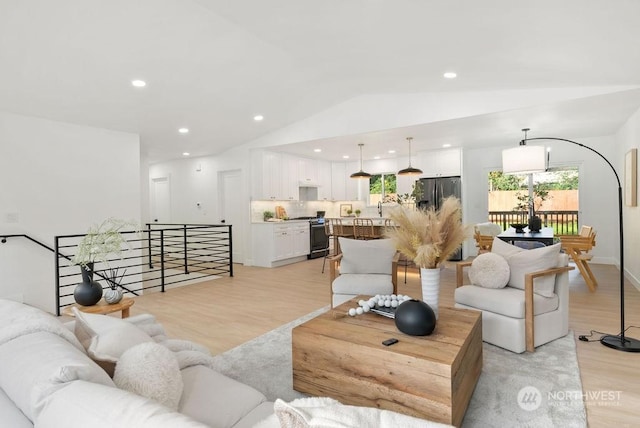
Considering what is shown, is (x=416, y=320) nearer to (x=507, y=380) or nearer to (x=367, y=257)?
(x=507, y=380)

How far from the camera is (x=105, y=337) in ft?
4.47

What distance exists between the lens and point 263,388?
2.34 metres

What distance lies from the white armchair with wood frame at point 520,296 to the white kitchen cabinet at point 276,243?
14.6ft

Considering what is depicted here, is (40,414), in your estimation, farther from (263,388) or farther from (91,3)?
(91,3)

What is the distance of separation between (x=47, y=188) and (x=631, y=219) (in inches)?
331

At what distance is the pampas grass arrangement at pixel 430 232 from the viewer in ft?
7.34

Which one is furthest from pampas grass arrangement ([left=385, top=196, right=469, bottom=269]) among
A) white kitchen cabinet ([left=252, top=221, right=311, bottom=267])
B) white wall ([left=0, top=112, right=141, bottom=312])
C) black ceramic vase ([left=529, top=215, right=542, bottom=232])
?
white kitchen cabinet ([left=252, top=221, right=311, bottom=267])

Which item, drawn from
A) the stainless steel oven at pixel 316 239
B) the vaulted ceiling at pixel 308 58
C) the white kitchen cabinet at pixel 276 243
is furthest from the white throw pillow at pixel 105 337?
the stainless steel oven at pixel 316 239

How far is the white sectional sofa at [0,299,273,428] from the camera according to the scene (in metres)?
0.76

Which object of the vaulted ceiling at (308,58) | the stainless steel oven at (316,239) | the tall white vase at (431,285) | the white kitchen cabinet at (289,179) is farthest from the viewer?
the stainless steel oven at (316,239)

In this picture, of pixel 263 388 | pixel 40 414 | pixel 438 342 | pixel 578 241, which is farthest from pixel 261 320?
pixel 578 241

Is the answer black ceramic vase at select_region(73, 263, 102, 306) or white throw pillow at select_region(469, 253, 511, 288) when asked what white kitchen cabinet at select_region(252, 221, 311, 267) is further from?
white throw pillow at select_region(469, 253, 511, 288)

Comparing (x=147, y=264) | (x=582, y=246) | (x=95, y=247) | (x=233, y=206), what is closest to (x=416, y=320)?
(x=95, y=247)

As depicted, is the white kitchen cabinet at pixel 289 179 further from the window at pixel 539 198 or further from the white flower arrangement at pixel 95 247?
the white flower arrangement at pixel 95 247
